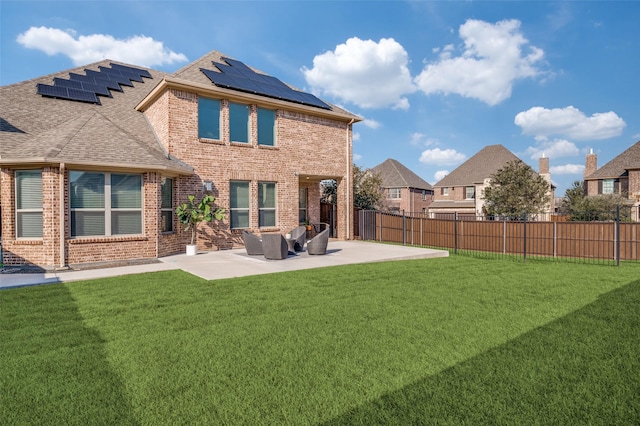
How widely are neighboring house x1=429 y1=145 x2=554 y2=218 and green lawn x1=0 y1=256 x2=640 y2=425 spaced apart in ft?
109

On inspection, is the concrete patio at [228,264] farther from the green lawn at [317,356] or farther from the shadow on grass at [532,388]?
the shadow on grass at [532,388]

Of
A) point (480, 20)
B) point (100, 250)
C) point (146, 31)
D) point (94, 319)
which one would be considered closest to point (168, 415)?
point (94, 319)

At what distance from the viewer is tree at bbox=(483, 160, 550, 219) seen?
2523 cm

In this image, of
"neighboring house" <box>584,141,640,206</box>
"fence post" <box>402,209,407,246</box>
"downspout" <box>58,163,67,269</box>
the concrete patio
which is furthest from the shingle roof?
"neighboring house" <box>584,141,640,206</box>

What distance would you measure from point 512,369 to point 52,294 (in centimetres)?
766

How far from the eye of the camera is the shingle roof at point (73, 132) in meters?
9.52

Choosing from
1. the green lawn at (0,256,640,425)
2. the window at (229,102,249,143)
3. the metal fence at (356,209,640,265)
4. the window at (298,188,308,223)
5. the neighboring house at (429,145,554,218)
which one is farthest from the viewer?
the neighboring house at (429,145,554,218)

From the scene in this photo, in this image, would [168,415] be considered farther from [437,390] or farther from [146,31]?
[146,31]

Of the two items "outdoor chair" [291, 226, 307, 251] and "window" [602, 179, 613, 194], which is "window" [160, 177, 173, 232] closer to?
"outdoor chair" [291, 226, 307, 251]

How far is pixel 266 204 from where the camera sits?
14.4 metres

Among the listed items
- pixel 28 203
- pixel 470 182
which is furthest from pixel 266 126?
pixel 470 182

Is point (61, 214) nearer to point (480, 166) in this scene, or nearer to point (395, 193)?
point (395, 193)

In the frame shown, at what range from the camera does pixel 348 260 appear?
10.8 metres

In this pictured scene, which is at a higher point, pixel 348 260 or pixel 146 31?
pixel 146 31
